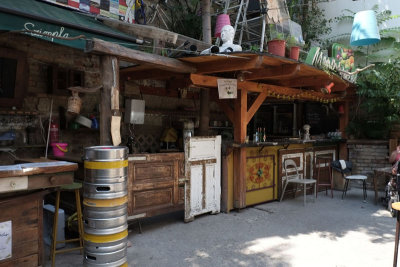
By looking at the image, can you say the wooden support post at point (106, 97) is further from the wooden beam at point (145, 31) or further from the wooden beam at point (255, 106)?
the wooden beam at point (255, 106)

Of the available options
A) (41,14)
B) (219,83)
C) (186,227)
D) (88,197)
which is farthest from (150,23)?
(88,197)

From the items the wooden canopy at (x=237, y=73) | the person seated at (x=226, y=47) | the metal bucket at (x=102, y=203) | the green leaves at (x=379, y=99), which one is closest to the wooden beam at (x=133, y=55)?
the wooden canopy at (x=237, y=73)

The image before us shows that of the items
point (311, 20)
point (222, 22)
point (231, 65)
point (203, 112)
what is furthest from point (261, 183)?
point (311, 20)

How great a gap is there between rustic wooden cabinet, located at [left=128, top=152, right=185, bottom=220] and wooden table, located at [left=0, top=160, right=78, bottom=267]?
1.58 m

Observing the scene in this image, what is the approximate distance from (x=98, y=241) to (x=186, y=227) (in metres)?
2.08

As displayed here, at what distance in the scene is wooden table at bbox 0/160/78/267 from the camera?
2637 millimetres

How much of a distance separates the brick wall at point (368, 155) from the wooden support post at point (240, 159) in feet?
12.8

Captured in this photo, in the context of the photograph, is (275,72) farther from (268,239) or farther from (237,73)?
(268,239)

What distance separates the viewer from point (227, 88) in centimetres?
543

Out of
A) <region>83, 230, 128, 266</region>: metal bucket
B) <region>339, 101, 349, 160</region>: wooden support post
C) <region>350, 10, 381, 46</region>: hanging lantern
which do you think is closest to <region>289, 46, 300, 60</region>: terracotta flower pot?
<region>350, 10, 381, 46</region>: hanging lantern

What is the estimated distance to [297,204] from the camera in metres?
6.57

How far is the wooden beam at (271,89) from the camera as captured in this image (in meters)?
5.35

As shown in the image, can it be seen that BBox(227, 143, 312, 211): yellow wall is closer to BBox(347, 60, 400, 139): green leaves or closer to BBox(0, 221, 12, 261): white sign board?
BBox(347, 60, 400, 139): green leaves

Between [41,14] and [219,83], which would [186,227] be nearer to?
[219,83]
